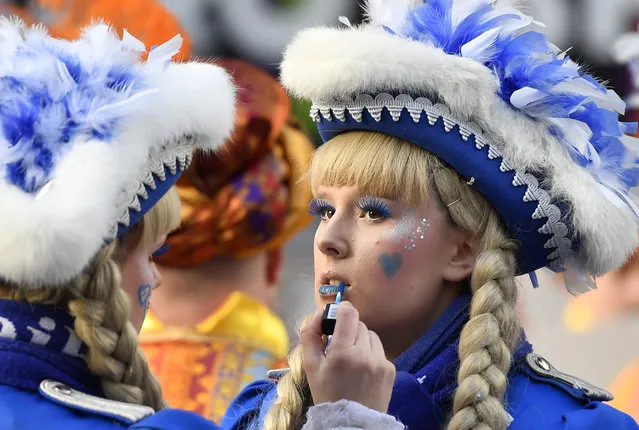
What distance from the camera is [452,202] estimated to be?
9.53 ft

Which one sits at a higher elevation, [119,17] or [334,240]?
[334,240]

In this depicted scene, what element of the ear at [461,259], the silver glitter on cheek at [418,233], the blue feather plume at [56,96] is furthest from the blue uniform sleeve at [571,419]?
the blue feather plume at [56,96]

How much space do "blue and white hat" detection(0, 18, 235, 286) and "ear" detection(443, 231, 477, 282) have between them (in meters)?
0.64

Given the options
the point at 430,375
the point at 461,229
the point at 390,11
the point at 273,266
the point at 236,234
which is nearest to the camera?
the point at 430,375

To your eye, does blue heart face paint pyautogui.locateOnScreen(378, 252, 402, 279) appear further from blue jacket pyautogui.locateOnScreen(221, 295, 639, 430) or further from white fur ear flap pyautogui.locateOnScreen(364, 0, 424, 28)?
white fur ear flap pyautogui.locateOnScreen(364, 0, 424, 28)

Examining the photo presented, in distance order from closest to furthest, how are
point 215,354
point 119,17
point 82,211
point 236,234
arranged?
point 82,211 < point 119,17 < point 215,354 < point 236,234

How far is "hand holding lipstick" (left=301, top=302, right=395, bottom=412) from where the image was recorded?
2.61 m

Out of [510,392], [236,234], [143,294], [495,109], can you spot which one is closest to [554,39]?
[236,234]

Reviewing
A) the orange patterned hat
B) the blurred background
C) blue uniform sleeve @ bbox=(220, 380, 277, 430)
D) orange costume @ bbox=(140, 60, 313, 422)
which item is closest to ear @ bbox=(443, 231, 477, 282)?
blue uniform sleeve @ bbox=(220, 380, 277, 430)

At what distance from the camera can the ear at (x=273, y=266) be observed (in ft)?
16.7

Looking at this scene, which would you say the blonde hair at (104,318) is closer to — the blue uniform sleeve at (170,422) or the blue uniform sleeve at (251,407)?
the blue uniform sleeve at (170,422)

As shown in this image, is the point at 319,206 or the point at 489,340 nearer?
the point at 489,340

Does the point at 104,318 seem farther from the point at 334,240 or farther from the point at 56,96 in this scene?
the point at 334,240

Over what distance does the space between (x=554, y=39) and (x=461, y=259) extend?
3304 millimetres
